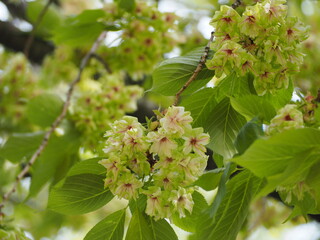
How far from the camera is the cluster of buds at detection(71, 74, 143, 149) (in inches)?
71.9

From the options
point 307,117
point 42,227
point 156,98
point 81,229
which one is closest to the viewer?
point 307,117

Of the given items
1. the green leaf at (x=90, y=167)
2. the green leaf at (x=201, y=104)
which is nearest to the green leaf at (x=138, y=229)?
the green leaf at (x=90, y=167)

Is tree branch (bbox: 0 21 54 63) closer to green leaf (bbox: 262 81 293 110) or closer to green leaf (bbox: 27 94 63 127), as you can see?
green leaf (bbox: 27 94 63 127)

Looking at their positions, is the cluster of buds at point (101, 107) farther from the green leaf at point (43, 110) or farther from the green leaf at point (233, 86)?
the green leaf at point (233, 86)

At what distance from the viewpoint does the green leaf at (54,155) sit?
1.75 meters

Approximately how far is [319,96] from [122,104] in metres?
1.14

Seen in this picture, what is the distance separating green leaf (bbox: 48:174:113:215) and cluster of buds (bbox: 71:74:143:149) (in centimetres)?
78

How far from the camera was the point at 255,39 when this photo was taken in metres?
0.91

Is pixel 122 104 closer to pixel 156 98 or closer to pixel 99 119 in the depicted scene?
pixel 99 119

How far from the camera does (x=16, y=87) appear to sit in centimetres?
251

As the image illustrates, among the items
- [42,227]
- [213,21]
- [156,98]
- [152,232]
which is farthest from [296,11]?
[152,232]

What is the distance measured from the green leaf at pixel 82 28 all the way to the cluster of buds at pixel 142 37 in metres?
0.06

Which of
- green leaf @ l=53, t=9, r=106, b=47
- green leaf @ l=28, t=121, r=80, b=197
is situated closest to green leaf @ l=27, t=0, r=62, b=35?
green leaf @ l=53, t=9, r=106, b=47

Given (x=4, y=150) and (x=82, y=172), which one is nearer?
(x=82, y=172)
